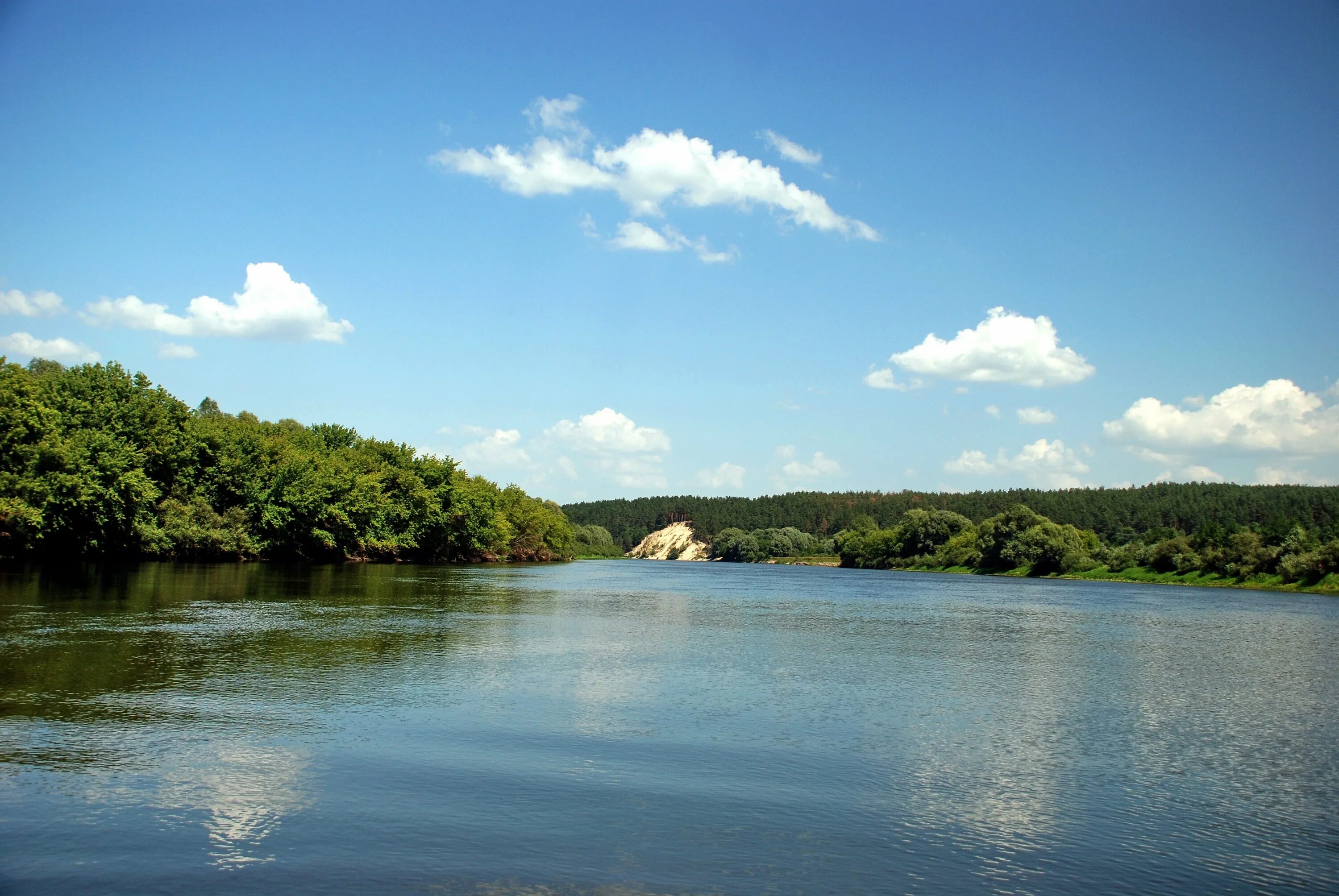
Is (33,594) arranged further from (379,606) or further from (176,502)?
(176,502)

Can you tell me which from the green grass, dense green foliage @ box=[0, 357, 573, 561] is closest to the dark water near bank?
dense green foliage @ box=[0, 357, 573, 561]

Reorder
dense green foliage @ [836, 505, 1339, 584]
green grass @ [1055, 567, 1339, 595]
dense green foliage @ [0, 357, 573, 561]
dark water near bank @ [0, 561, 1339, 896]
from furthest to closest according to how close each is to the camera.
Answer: dense green foliage @ [836, 505, 1339, 584] → green grass @ [1055, 567, 1339, 595] → dense green foliage @ [0, 357, 573, 561] → dark water near bank @ [0, 561, 1339, 896]

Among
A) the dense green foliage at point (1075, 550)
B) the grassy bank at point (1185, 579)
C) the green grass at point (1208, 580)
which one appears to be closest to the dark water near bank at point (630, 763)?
the green grass at point (1208, 580)

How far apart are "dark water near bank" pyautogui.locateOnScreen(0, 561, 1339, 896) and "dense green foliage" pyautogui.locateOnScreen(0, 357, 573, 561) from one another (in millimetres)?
31723

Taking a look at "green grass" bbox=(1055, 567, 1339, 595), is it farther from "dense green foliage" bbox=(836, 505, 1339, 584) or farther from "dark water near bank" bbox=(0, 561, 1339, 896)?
"dark water near bank" bbox=(0, 561, 1339, 896)

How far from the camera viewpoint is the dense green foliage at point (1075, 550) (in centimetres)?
10138

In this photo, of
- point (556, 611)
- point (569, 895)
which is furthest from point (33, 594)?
point (569, 895)

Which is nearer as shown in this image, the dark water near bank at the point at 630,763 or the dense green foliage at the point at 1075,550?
the dark water near bank at the point at 630,763

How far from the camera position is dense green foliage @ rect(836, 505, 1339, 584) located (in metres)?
101

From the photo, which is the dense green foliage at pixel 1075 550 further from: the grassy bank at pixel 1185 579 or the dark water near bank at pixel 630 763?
the dark water near bank at pixel 630 763

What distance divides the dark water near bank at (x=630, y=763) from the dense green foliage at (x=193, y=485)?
1249 inches

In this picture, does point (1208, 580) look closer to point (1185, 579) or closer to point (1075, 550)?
point (1185, 579)

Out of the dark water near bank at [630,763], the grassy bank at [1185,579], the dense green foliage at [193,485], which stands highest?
A: the dense green foliage at [193,485]

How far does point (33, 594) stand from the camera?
40125 millimetres
